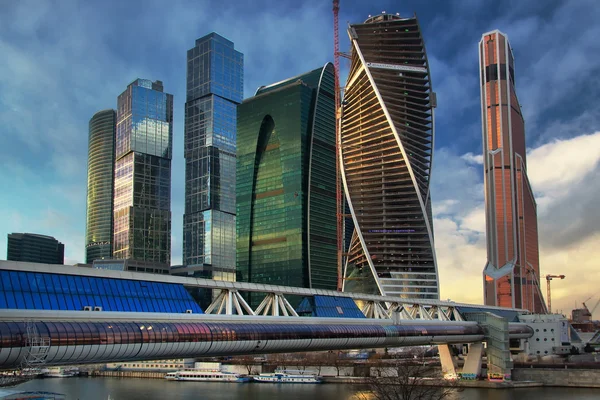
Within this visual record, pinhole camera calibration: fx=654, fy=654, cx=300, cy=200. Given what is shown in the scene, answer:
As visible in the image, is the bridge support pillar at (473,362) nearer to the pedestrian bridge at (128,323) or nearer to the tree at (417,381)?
the tree at (417,381)

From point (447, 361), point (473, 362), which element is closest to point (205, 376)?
point (447, 361)

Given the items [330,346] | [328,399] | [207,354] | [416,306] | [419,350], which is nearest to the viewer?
[207,354]

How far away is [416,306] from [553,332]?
6173cm

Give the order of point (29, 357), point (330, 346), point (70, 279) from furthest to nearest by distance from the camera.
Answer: point (330, 346), point (70, 279), point (29, 357)

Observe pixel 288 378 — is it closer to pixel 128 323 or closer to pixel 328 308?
pixel 328 308

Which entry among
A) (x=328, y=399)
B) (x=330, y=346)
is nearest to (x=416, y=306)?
(x=328, y=399)

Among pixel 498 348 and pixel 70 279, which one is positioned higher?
pixel 70 279

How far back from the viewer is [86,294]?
56031 mm

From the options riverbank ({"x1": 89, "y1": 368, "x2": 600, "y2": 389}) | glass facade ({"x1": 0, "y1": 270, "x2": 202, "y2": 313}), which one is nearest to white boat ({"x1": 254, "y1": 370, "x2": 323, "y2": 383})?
riverbank ({"x1": 89, "y1": 368, "x2": 600, "y2": 389})

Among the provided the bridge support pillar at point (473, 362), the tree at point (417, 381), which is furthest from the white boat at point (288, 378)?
the bridge support pillar at point (473, 362)

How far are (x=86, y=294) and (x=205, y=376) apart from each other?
108 metres

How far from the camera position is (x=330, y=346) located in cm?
7862

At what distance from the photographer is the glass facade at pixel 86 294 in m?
50.8

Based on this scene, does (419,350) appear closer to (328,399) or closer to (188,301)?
(328,399)
